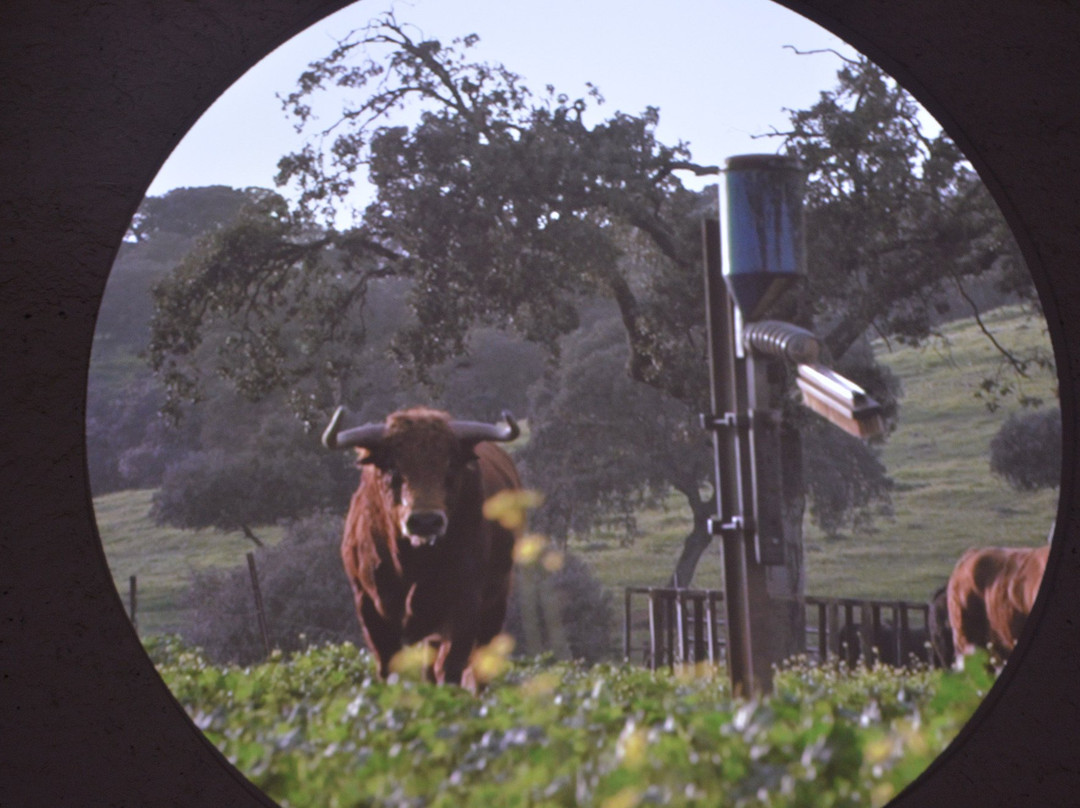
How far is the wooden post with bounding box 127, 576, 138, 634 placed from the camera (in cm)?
240

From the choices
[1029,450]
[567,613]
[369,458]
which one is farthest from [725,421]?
[369,458]

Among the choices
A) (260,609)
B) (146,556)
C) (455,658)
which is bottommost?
(455,658)

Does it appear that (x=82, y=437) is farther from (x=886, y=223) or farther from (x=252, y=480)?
(x=886, y=223)

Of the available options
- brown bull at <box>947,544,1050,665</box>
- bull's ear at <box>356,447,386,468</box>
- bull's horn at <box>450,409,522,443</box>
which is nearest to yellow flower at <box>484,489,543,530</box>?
bull's horn at <box>450,409,522,443</box>

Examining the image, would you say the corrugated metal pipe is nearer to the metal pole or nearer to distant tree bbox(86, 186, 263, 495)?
the metal pole

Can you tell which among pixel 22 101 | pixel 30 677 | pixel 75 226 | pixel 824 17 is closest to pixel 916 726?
pixel 824 17

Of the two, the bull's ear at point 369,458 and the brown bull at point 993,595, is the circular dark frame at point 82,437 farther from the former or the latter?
the bull's ear at point 369,458

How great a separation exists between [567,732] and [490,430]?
63 cm

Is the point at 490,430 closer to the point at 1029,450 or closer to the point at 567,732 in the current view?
the point at 567,732

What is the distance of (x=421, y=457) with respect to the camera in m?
2.53

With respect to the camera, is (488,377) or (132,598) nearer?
(132,598)

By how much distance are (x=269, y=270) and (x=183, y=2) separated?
1.87 feet

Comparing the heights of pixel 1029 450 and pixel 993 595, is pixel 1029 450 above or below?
above

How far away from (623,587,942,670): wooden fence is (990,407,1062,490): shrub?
13.1 inches
